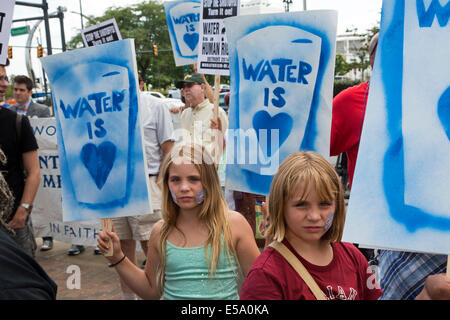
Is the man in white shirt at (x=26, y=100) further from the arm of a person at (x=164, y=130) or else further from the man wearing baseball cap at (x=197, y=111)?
the arm of a person at (x=164, y=130)

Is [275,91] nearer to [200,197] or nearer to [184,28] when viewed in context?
[200,197]

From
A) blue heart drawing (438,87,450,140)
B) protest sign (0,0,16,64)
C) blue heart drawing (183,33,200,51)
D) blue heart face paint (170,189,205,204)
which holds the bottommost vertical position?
blue heart face paint (170,189,205,204)

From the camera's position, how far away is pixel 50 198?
17.7 ft

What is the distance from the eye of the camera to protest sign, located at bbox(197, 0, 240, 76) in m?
3.80

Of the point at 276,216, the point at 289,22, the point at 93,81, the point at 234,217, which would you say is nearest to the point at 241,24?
the point at 289,22

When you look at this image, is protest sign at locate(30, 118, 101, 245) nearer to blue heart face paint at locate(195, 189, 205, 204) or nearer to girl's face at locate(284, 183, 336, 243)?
blue heart face paint at locate(195, 189, 205, 204)

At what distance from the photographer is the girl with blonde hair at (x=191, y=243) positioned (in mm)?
2135

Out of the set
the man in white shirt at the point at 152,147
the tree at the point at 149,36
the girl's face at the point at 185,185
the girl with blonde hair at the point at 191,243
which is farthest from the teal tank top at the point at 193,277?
the tree at the point at 149,36

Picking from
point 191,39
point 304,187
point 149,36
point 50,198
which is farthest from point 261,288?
point 149,36

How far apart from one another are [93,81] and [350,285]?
1.93 metres

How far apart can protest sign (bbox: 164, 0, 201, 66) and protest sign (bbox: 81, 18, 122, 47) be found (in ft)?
5.15

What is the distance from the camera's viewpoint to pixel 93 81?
2.83m

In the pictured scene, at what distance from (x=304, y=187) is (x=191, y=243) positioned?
2.42 ft

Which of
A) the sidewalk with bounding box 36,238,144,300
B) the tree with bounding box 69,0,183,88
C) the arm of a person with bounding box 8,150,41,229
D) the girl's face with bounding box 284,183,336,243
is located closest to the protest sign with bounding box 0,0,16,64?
the arm of a person with bounding box 8,150,41,229
